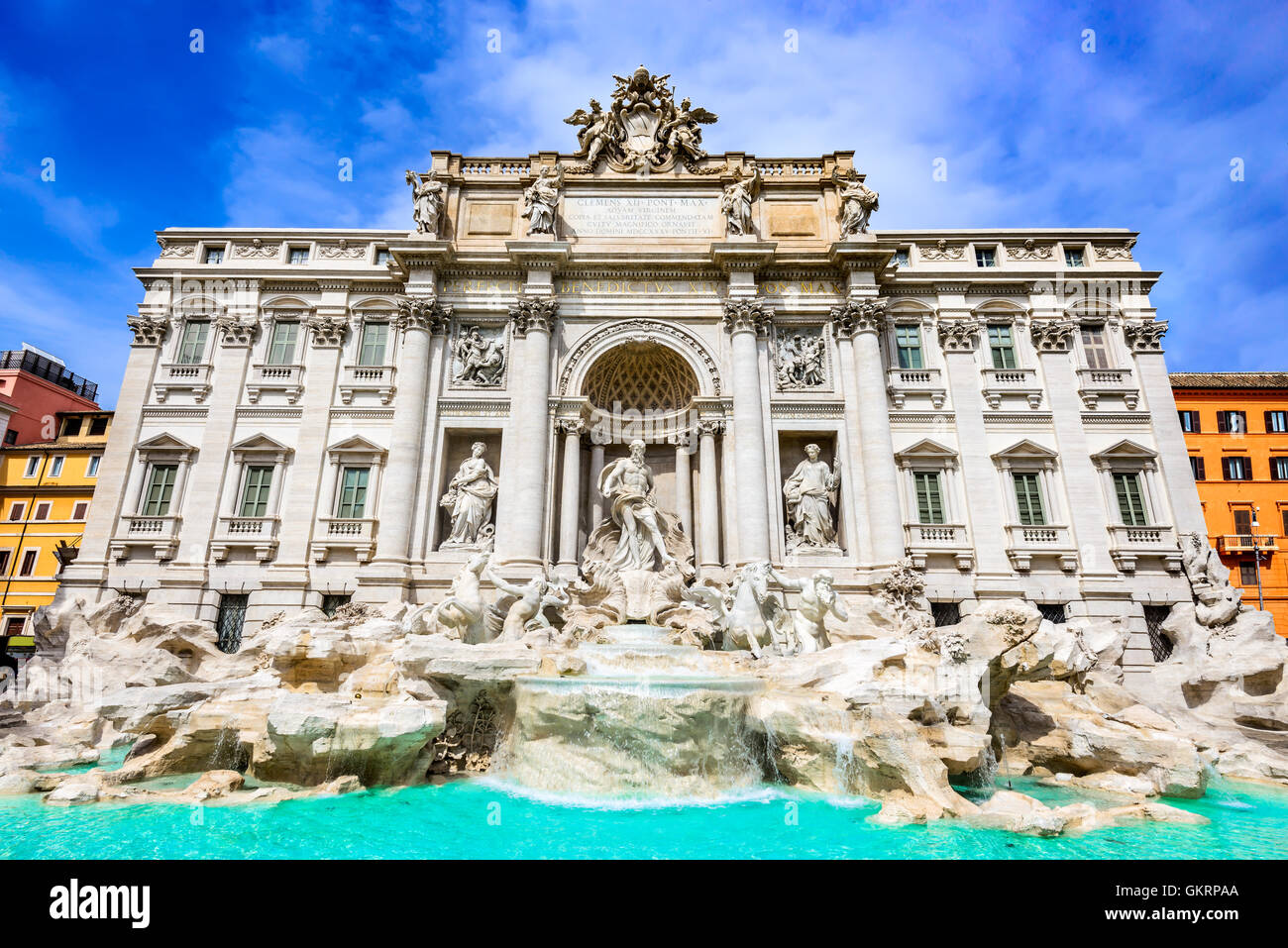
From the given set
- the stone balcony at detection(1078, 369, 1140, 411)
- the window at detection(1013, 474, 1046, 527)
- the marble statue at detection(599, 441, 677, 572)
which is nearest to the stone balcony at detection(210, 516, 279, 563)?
the marble statue at detection(599, 441, 677, 572)

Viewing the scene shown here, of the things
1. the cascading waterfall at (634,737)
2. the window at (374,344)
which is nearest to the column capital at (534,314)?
the window at (374,344)

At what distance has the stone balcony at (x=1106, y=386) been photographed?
19.4m

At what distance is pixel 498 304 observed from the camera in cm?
1995

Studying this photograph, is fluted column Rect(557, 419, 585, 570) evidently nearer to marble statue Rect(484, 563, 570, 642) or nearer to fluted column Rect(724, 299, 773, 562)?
marble statue Rect(484, 563, 570, 642)

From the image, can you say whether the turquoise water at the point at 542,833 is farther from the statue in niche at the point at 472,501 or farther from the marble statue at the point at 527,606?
Answer: the statue in niche at the point at 472,501

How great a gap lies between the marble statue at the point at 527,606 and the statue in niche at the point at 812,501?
24.5ft

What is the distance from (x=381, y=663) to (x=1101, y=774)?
1366cm

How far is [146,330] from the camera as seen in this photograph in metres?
20.2

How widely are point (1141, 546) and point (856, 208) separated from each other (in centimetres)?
1329

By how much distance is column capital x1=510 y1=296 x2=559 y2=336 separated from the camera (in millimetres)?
19094

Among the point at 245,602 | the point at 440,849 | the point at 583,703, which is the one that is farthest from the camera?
the point at 245,602

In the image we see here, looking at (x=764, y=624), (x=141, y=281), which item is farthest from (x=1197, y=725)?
(x=141, y=281)

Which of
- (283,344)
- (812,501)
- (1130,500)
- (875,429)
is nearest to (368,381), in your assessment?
(283,344)
